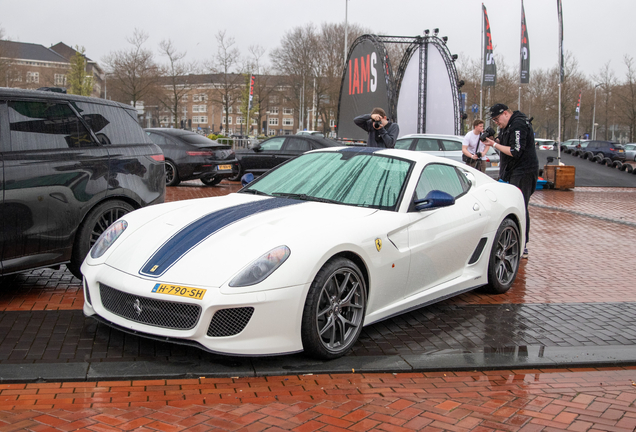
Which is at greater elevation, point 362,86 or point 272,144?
point 362,86

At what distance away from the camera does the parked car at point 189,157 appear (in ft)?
52.9

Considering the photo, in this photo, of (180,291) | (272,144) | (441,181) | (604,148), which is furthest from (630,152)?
(180,291)

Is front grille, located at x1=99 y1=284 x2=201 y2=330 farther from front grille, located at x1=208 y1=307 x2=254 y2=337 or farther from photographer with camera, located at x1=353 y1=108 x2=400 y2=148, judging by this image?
photographer with camera, located at x1=353 y1=108 x2=400 y2=148

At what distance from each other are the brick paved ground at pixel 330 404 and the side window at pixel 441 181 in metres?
1.65

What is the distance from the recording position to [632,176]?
2534 cm

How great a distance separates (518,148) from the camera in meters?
7.40

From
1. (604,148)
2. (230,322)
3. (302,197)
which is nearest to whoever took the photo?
(230,322)

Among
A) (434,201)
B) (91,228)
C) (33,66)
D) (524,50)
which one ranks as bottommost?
(91,228)

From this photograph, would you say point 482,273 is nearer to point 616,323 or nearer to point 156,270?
point 616,323

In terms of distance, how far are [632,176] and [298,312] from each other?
25.4 meters

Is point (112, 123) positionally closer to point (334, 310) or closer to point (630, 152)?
point (334, 310)

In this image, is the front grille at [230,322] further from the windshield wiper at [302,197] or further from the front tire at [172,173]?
the front tire at [172,173]

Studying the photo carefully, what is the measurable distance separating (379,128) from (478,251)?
3.43m

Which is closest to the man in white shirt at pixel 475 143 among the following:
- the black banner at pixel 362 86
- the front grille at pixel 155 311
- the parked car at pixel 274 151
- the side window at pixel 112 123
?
the parked car at pixel 274 151
